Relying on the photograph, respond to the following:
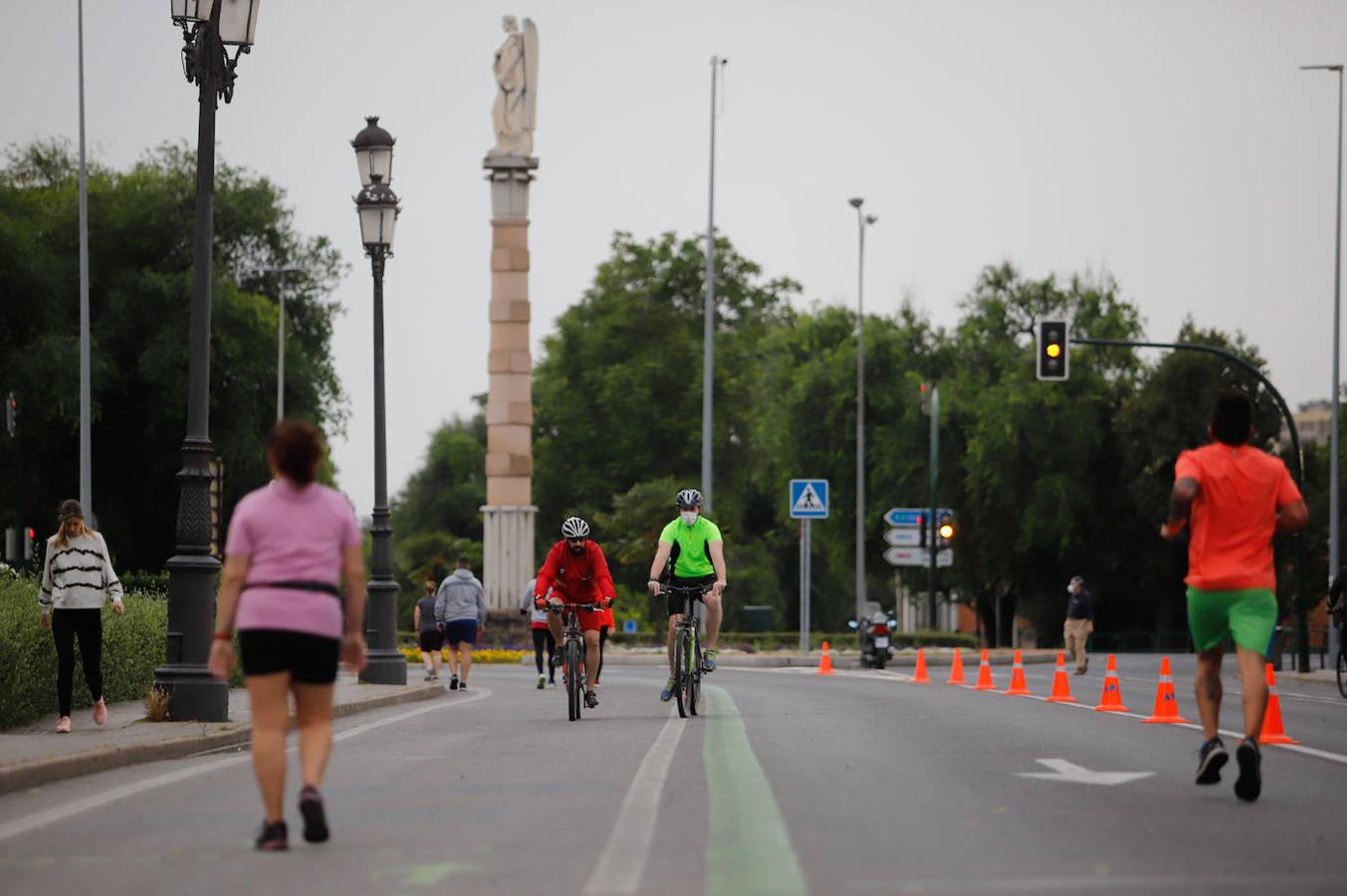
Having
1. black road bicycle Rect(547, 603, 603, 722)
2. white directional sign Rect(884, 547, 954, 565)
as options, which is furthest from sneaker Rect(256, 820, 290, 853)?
white directional sign Rect(884, 547, 954, 565)

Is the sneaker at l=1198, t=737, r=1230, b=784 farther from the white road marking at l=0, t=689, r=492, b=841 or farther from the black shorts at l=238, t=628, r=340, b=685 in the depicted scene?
the white road marking at l=0, t=689, r=492, b=841

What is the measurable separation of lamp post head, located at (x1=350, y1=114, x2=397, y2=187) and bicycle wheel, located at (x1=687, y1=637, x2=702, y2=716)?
36.6 feet

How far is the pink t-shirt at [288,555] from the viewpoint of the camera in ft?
28.1

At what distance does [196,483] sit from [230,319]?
41884 millimetres

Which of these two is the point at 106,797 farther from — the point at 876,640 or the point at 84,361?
the point at 876,640

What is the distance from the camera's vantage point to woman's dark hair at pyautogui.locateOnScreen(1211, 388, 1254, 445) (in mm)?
10820

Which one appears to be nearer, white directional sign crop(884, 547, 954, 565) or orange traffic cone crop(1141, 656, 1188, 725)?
orange traffic cone crop(1141, 656, 1188, 725)

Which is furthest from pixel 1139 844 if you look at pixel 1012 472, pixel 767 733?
pixel 1012 472

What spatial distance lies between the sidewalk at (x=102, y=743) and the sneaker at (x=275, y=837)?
3747 millimetres

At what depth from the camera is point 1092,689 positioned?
98.1 feet

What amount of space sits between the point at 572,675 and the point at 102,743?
16.2ft

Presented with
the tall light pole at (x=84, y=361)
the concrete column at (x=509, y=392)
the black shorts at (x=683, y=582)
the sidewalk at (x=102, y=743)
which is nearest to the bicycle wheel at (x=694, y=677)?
the black shorts at (x=683, y=582)

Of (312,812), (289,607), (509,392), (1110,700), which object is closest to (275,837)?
(312,812)

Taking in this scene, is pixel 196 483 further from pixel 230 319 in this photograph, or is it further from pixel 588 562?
pixel 230 319
